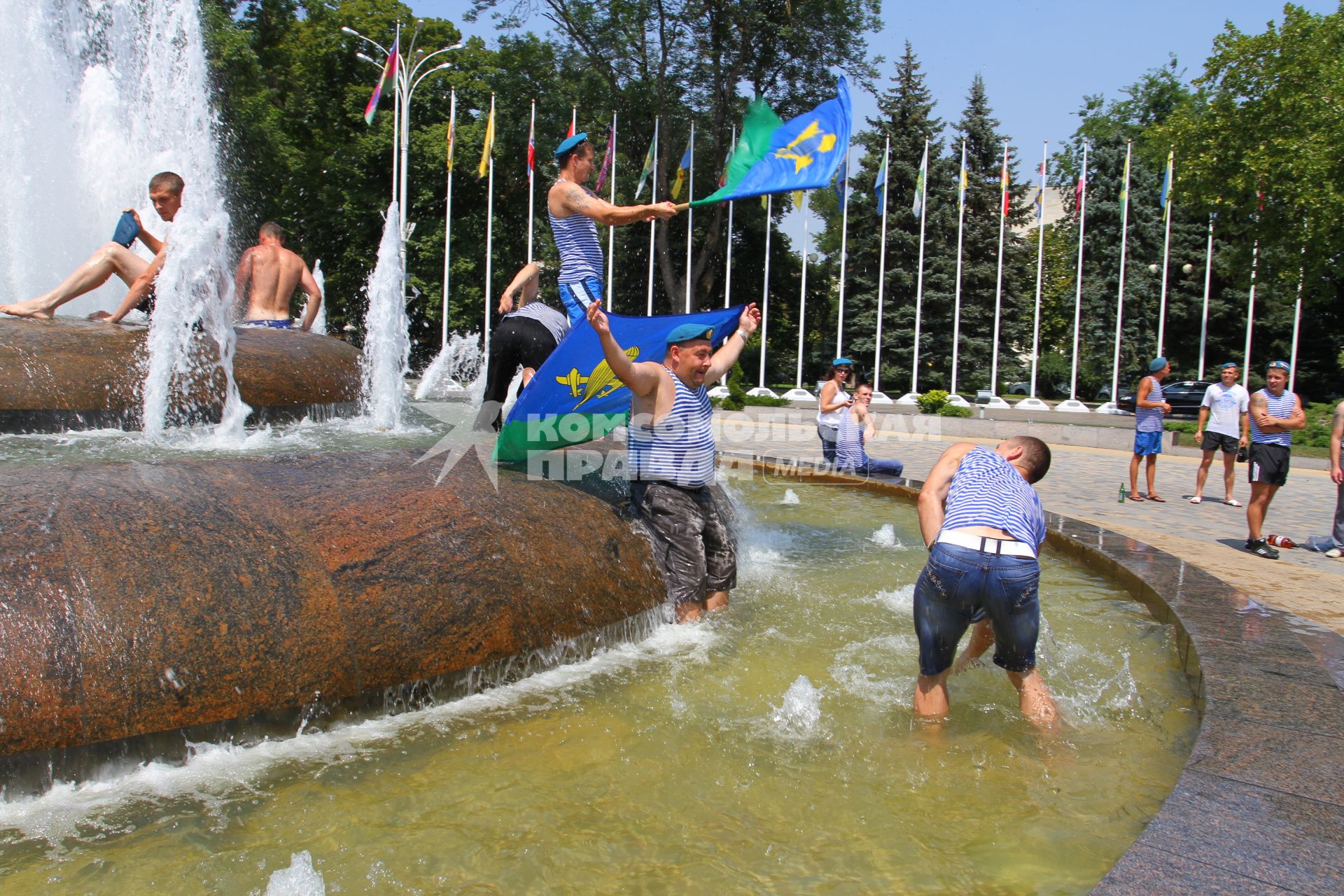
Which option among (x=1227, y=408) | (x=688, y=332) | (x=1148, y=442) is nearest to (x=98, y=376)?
(x=688, y=332)

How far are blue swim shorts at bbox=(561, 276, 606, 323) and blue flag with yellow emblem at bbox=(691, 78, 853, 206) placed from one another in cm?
71

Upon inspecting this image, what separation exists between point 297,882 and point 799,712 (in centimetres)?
189

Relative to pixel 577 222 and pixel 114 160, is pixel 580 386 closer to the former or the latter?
pixel 577 222

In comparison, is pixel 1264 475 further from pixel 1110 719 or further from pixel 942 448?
pixel 942 448

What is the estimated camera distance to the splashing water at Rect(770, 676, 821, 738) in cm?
358

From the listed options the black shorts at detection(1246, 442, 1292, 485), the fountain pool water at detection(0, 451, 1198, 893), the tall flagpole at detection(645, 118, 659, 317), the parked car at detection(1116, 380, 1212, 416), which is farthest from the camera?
the tall flagpole at detection(645, 118, 659, 317)

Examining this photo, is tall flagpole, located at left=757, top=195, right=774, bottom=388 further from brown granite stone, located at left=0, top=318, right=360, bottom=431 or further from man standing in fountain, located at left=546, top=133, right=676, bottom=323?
man standing in fountain, located at left=546, top=133, right=676, bottom=323

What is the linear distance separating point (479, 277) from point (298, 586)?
35301 millimetres

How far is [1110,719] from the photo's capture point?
3846 millimetres

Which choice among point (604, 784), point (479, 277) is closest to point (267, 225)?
point (604, 784)

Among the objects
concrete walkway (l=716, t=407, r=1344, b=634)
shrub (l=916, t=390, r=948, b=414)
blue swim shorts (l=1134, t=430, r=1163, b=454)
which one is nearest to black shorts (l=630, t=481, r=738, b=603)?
concrete walkway (l=716, t=407, r=1344, b=634)

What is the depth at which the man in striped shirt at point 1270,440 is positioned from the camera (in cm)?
810

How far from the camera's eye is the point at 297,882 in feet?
7.89

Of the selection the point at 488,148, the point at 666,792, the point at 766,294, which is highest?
the point at 488,148
